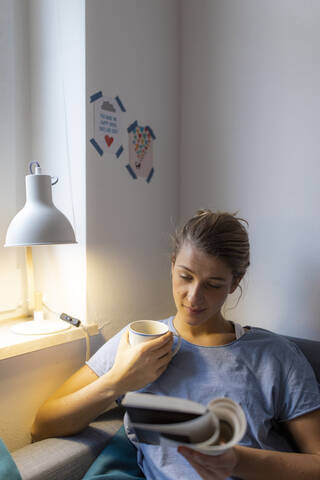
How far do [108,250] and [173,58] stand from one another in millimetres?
916

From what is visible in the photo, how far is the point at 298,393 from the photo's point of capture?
3.32 ft

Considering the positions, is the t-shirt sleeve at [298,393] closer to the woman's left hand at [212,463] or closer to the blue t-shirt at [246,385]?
the blue t-shirt at [246,385]


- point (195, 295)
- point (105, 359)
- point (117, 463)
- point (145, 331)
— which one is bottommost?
point (117, 463)

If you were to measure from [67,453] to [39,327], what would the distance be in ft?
1.35

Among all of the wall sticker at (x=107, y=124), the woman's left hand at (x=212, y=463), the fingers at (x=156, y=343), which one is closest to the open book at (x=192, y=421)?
the woman's left hand at (x=212, y=463)

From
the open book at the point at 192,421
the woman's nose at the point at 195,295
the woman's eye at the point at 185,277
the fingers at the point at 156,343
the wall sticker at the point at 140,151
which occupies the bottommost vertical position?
the fingers at the point at 156,343

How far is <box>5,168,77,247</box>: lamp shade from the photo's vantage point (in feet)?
3.73

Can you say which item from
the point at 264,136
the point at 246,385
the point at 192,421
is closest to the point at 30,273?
the point at 246,385

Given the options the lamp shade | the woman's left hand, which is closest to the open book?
the woman's left hand

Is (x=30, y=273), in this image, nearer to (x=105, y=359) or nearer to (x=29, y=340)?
(x=29, y=340)

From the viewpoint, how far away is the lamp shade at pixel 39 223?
114 cm

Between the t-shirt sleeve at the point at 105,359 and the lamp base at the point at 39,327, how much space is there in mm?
181

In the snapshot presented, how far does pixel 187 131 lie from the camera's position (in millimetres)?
1790

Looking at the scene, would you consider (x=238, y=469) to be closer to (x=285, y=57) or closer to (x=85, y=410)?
(x=85, y=410)
